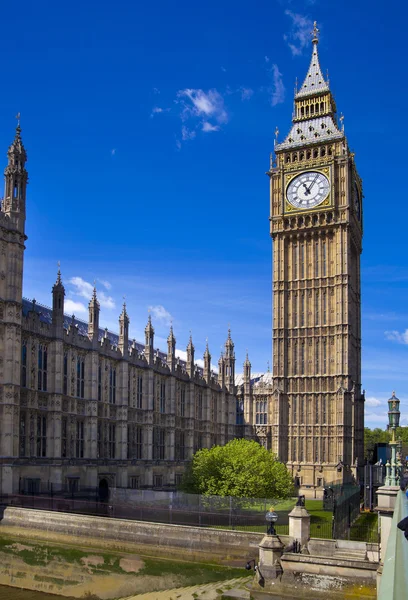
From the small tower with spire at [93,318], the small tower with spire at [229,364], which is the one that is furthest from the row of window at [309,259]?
the small tower with spire at [93,318]

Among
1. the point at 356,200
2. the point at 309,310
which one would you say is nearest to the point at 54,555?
the point at 309,310

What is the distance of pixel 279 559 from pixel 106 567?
11.0 metres

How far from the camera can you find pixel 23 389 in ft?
165

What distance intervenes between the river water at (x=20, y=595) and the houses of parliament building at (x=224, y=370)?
11077 millimetres

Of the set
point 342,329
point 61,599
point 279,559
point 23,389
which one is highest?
point 342,329

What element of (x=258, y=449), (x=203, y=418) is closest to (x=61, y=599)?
(x=258, y=449)

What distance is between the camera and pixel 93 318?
59.8 m

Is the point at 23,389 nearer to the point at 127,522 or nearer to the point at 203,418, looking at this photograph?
the point at 127,522

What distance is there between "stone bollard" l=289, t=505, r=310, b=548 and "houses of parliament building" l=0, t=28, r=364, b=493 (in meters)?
21.5

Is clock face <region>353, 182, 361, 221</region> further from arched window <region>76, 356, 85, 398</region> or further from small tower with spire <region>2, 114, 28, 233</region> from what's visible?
small tower with spire <region>2, 114, 28, 233</region>

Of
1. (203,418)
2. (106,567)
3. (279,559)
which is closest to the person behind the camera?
(279,559)

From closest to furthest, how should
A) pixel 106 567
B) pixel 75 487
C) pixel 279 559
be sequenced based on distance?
1. pixel 279 559
2. pixel 106 567
3. pixel 75 487

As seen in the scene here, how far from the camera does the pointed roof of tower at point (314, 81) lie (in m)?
97.2

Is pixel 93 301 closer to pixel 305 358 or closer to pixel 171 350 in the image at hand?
pixel 171 350
